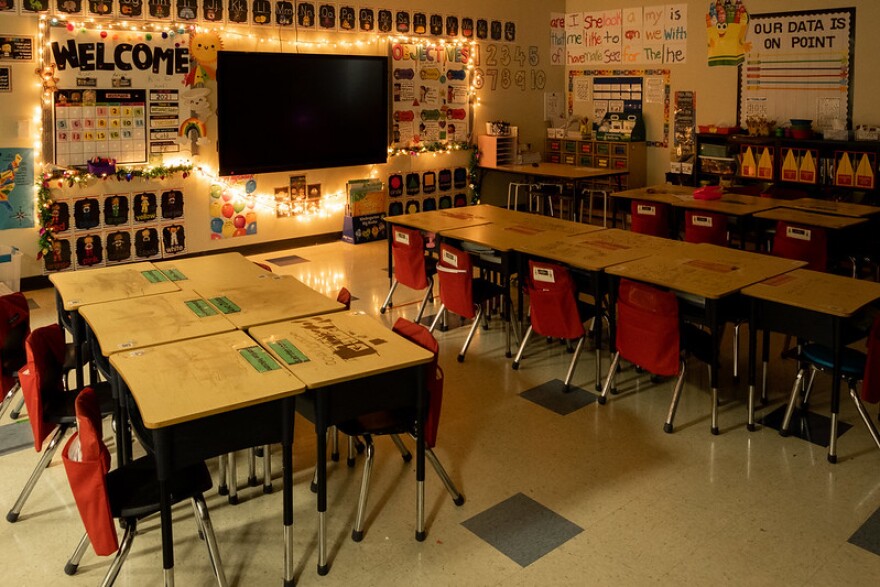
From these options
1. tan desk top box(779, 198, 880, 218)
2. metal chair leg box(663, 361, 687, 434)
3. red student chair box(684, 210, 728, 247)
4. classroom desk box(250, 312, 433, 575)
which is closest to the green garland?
classroom desk box(250, 312, 433, 575)

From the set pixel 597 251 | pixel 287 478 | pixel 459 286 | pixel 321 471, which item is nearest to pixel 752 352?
pixel 597 251

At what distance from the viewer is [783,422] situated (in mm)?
4168

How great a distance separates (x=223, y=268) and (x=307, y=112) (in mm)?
3781

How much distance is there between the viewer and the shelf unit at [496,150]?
9.53 m

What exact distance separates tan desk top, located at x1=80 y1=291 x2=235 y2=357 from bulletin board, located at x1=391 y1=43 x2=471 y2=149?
5.32 m

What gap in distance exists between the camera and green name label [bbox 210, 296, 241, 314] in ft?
12.4

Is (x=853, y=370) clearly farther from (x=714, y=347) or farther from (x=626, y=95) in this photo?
(x=626, y=95)

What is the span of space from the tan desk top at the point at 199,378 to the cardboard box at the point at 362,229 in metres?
5.26

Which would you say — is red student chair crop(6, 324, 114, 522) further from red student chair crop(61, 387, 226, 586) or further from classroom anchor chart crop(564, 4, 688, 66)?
classroom anchor chart crop(564, 4, 688, 66)

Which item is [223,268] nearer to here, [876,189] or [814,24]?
[876,189]

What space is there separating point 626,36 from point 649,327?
20.8 feet

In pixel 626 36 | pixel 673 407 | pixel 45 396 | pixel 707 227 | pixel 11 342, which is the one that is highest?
pixel 626 36

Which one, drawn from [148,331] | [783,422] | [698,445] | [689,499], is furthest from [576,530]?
[148,331]

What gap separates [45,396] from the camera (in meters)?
3.38
